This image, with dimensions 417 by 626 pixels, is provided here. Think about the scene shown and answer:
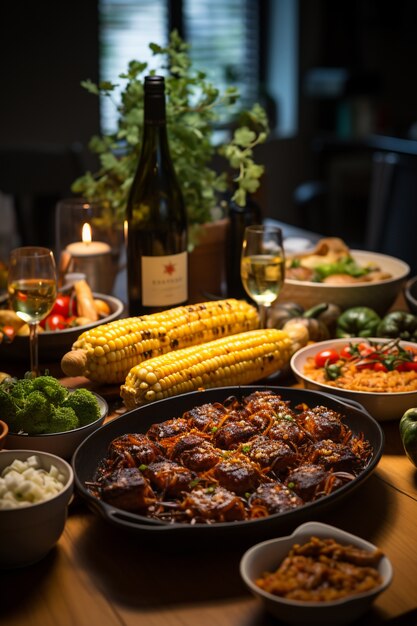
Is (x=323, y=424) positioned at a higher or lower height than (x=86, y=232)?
lower

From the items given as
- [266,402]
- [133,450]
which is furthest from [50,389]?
[266,402]

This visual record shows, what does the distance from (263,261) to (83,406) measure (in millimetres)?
584

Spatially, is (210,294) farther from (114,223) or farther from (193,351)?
(193,351)

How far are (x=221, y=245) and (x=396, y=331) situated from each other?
22.3 inches

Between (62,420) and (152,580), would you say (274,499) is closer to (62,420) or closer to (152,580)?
(152,580)

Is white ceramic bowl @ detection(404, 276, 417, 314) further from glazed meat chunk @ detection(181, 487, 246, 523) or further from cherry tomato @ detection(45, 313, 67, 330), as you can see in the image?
glazed meat chunk @ detection(181, 487, 246, 523)

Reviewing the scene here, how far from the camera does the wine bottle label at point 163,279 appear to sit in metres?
1.79

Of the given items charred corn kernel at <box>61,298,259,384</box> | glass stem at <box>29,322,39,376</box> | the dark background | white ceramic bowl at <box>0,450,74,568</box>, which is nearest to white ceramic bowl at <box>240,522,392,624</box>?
white ceramic bowl at <box>0,450,74,568</box>

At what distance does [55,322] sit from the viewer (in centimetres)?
182

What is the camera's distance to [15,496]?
42.2 inches

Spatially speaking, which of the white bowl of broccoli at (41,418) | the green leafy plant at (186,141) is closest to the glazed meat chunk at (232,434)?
the white bowl of broccoli at (41,418)

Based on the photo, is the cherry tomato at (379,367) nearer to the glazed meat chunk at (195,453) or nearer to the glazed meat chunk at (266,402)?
the glazed meat chunk at (266,402)

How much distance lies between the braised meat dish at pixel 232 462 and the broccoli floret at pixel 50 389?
0.42ft

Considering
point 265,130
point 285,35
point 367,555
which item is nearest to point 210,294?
point 265,130
